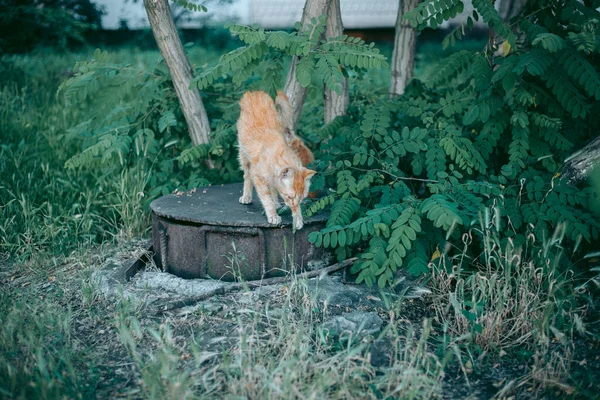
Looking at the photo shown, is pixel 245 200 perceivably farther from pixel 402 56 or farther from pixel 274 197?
pixel 402 56

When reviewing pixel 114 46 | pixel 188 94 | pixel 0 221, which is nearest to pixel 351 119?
pixel 188 94

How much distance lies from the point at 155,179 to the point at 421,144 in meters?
2.72

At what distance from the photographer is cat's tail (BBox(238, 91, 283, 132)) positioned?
4.70 meters

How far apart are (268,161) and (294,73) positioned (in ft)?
4.43

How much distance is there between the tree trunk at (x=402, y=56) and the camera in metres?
5.72

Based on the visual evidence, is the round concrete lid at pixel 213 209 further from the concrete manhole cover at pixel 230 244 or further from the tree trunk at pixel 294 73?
the tree trunk at pixel 294 73

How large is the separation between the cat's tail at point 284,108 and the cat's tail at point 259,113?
8.6 inches

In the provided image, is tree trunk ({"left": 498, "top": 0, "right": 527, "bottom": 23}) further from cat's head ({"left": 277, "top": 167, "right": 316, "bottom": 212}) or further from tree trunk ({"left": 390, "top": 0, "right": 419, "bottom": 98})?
cat's head ({"left": 277, "top": 167, "right": 316, "bottom": 212})

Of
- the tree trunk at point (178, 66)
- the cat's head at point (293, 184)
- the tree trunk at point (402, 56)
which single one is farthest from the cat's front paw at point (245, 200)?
the tree trunk at point (402, 56)

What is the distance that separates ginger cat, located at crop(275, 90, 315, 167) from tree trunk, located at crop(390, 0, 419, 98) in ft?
4.07

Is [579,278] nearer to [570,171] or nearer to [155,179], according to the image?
[570,171]

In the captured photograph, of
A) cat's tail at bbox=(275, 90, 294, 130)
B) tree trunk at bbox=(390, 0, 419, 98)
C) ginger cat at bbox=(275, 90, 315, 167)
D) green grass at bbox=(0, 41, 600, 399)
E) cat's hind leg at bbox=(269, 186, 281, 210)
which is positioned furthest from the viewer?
tree trunk at bbox=(390, 0, 419, 98)

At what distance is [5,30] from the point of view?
7.52m

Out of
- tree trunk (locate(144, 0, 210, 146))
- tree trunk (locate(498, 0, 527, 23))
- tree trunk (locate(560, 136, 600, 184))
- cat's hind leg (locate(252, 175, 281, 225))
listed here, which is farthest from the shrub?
tree trunk (locate(144, 0, 210, 146))
